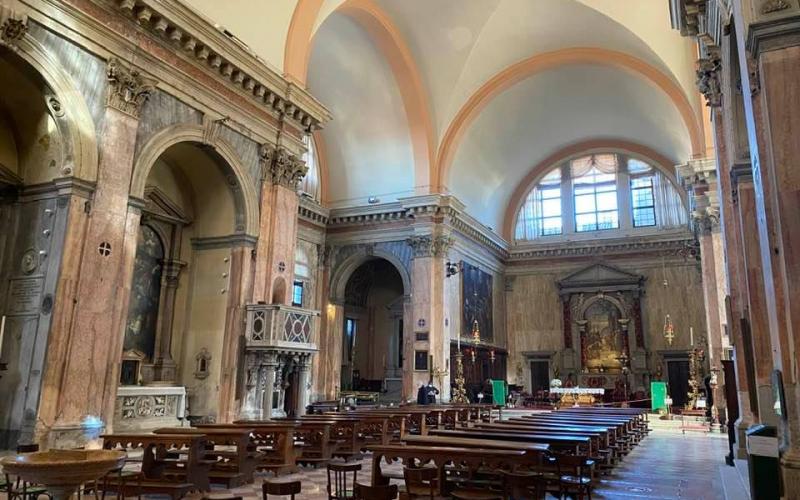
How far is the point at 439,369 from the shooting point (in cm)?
2066

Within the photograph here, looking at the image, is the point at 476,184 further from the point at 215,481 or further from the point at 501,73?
the point at 215,481

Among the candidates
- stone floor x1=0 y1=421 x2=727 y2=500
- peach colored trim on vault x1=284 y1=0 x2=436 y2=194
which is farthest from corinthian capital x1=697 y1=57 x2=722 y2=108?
peach colored trim on vault x1=284 y1=0 x2=436 y2=194

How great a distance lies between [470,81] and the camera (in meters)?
21.2

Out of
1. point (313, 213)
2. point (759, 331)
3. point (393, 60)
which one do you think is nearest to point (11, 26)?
point (759, 331)

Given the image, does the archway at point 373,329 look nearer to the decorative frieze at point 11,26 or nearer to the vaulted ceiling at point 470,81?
the vaulted ceiling at point 470,81

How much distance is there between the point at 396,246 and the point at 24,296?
47.3 feet

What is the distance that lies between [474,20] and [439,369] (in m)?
11.7

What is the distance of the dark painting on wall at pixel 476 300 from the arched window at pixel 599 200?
4.55 meters

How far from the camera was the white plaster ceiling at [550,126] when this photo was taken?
22.0 m

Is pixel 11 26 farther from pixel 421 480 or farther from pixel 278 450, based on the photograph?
pixel 421 480

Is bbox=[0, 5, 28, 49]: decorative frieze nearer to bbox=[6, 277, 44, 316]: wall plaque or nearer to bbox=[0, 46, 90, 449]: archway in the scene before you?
bbox=[0, 46, 90, 449]: archway

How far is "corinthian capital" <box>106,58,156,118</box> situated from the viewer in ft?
32.8

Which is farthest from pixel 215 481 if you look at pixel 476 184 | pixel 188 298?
pixel 476 184

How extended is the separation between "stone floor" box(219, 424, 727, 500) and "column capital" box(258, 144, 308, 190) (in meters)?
6.77
